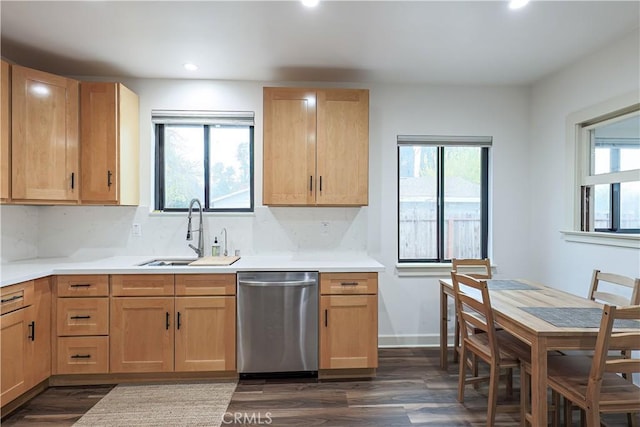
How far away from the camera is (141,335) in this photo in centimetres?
262

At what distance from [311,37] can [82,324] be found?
2756mm

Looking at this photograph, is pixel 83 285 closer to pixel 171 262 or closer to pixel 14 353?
pixel 14 353

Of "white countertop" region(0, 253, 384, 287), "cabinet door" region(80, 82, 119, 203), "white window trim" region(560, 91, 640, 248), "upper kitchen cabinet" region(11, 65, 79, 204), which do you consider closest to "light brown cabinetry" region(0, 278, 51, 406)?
"white countertop" region(0, 253, 384, 287)

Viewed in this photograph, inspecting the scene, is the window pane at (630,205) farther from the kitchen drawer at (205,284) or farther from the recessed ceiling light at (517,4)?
the kitchen drawer at (205,284)

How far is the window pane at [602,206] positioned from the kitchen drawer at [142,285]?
3.49 meters

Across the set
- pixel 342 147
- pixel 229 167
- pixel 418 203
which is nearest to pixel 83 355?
pixel 229 167

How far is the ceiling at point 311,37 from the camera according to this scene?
2.15 meters

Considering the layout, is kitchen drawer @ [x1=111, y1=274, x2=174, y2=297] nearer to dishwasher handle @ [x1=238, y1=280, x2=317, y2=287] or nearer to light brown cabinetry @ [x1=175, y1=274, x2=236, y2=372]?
light brown cabinetry @ [x1=175, y1=274, x2=236, y2=372]

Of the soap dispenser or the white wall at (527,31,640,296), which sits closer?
the white wall at (527,31,640,296)

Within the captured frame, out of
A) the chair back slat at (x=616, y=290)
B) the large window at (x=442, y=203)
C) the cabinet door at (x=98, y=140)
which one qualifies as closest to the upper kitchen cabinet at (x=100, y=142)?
the cabinet door at (x=98, y=140)

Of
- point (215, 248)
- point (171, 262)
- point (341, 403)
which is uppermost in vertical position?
point (215, 248)

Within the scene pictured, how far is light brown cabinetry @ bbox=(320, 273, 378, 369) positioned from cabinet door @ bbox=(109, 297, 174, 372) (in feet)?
3.93

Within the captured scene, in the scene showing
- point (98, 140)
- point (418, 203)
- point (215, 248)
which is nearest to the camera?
point (98, 140)

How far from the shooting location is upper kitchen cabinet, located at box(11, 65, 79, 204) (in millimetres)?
2539
